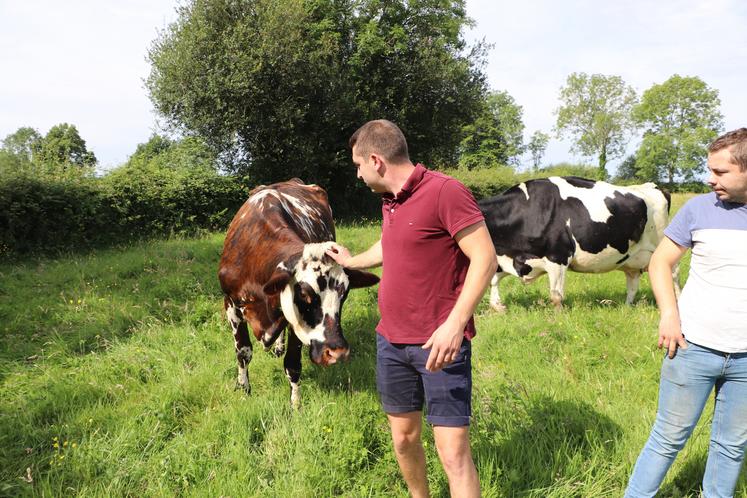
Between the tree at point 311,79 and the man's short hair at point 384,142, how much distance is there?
14166 mm

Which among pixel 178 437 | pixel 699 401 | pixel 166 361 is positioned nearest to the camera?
pixel 699 401

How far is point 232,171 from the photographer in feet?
55.3

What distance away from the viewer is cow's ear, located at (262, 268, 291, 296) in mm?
3562

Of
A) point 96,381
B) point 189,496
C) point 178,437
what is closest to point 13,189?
point 96,381

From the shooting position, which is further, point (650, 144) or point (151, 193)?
point (650, 144)

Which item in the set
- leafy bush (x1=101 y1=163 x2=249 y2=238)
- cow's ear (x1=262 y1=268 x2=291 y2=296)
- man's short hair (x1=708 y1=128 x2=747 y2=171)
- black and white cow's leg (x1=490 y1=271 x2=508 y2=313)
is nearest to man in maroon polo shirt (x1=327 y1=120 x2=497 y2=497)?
man's short hair (x1=708 y1=128 x2=747 y2=171)

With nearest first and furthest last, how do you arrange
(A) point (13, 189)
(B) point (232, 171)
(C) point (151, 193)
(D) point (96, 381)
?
(D) point (96, 381) < (A) point (13, 189) < (C) point (151, 193) < (B) point (232, 171)

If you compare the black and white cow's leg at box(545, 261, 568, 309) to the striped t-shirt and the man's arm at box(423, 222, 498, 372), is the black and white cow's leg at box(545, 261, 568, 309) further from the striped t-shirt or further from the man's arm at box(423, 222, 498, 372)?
the man's arm at box(423, 222, 498, 372)

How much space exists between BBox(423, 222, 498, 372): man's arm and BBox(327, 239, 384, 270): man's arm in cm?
74

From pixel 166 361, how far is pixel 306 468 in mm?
2483

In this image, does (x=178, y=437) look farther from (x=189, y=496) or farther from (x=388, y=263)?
(x=388, y=263)

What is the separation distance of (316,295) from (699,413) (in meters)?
2.44

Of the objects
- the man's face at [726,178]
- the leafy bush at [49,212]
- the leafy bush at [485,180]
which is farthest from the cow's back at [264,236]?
the leafy bush at [485,180]

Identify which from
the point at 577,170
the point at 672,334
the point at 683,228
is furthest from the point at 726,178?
the point at 577,170
